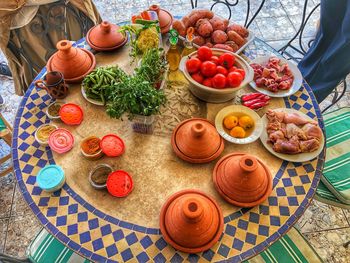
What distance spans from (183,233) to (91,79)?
124cm

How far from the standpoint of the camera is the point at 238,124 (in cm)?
200

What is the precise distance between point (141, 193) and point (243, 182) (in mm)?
614

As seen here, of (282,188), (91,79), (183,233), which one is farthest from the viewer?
(91,79)

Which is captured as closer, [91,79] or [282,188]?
[282,188]

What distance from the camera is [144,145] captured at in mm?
→ 1971

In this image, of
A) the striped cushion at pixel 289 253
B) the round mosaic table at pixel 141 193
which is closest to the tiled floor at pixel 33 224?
the striped cushion at pixel 289 253

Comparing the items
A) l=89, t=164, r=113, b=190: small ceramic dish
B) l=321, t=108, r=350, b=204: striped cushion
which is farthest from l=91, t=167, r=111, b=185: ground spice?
l=321, t=108, r=350, b=204: striped cushion

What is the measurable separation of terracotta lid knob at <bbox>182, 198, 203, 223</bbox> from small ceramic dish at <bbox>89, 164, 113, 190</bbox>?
0.57 m

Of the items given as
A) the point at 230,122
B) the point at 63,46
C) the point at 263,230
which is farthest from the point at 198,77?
the point at 263,230

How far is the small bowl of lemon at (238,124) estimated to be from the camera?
194 cm

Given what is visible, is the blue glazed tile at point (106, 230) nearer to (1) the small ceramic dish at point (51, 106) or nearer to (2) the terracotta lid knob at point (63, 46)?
(1) the small ceramic dish at point (51, 106)

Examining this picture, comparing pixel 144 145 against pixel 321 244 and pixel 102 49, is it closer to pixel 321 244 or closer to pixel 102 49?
pixel 102 49

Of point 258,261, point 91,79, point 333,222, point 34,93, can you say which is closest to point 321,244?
point 333,222

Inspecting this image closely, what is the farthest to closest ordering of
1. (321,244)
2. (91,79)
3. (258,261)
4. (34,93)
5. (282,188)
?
(321,244) < (34,93) < (91,79) < (258,261) < (282,188)
